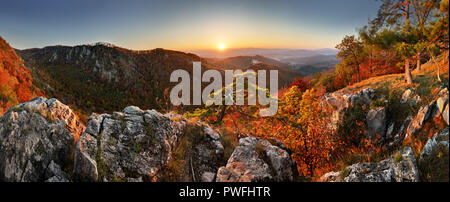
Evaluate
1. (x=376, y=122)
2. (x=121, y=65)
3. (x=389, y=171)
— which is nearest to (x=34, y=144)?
(x=389, y=171)

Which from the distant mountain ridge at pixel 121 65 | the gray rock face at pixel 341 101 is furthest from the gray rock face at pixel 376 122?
the distant mountain ridge at pixel 121 65

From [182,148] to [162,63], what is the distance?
320ft

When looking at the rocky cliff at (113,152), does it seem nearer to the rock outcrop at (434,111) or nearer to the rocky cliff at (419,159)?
the rocky cliff at (419,159)

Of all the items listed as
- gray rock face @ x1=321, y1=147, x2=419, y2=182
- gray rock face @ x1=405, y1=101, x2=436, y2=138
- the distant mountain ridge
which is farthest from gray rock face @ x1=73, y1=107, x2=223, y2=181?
the distant mountain ridge

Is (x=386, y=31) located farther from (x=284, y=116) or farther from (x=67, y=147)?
(x=67, y=147)

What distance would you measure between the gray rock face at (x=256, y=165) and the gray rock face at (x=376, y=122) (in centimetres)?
589

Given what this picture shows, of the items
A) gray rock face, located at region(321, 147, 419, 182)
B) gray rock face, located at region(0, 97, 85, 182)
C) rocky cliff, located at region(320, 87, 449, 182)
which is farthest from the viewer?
gray rock face, located at region(0, 97, 85, 182)

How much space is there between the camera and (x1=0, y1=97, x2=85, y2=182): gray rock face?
13.9ft

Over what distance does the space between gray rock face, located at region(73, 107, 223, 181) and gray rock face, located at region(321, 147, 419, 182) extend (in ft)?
12.3

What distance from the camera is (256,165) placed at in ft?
16.5

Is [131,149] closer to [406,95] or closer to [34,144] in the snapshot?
[34,144]

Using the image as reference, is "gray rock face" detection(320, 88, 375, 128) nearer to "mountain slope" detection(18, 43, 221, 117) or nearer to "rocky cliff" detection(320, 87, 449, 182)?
"rocky cliff" detection(320, 87, 449, 182)
